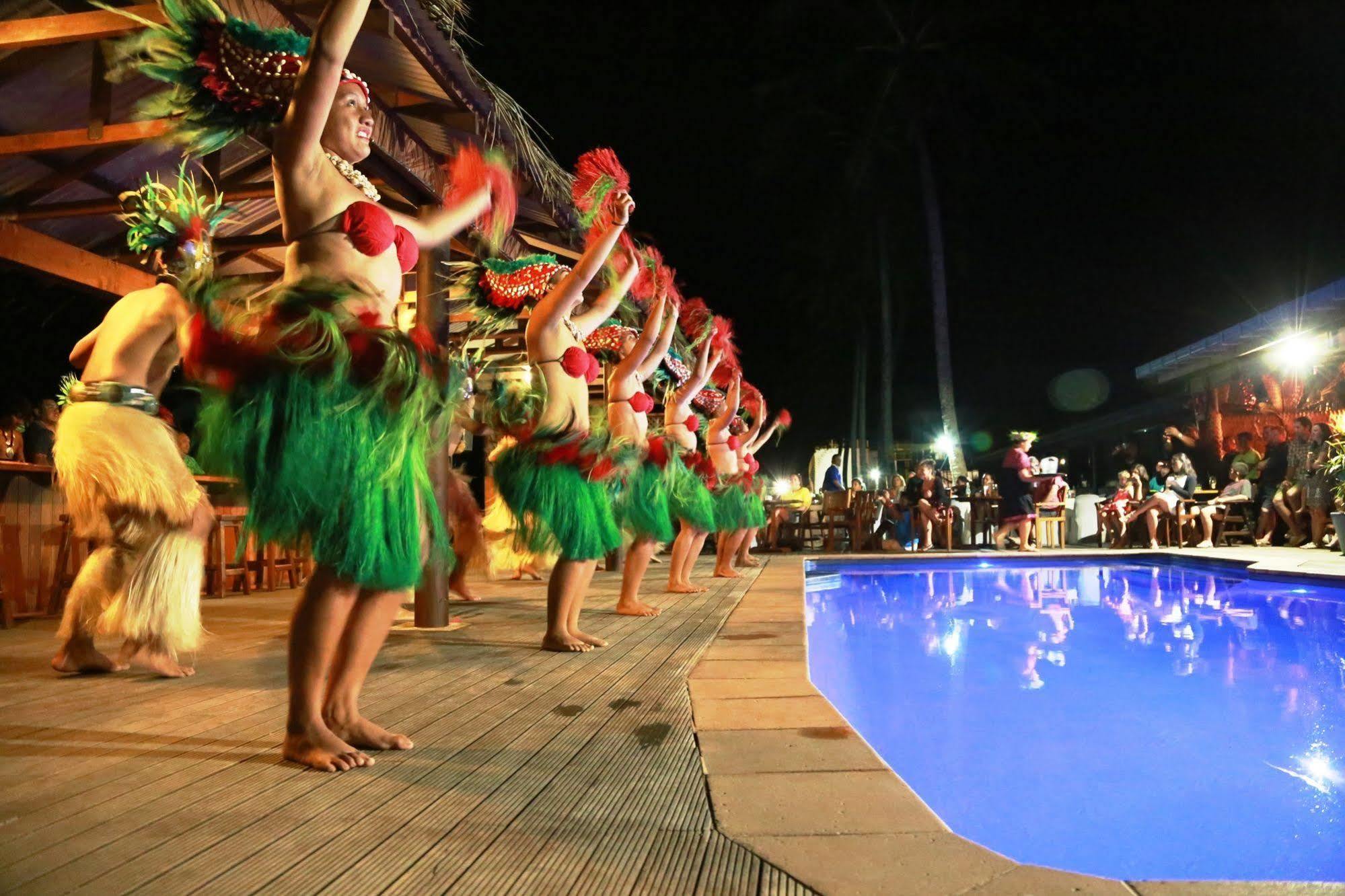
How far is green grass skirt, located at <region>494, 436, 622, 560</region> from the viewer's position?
3.43 metres

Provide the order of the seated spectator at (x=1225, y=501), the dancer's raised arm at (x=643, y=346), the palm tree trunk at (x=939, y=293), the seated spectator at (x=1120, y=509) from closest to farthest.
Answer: the dancer's raised arm at (x=643, y=346) → the seated spectator at (x=1225, y=501) → the seated spectator at (x=1120, y=509) → the palm tree trunk at (x=939, y=293)

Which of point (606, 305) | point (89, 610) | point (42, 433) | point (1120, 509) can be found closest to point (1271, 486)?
point (1120, 509)

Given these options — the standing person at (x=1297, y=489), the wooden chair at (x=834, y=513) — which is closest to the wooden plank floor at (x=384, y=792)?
the wooden chair at (x=834, y=513)

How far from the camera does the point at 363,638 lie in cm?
201

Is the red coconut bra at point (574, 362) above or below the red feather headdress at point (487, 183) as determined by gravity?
below

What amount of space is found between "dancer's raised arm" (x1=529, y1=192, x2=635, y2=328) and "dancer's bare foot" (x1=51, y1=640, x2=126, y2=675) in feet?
6.84

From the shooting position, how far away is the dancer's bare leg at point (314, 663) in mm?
1867

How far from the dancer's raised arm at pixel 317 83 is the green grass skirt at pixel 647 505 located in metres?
2.65

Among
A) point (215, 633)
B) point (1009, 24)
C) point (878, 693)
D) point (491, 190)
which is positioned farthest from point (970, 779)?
point (1009, 24)

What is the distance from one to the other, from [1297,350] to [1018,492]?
551 cm

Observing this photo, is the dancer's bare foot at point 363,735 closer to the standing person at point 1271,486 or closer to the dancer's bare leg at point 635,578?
the dancer's bare leg at point 635,578

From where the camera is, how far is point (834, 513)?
12828 millimetres

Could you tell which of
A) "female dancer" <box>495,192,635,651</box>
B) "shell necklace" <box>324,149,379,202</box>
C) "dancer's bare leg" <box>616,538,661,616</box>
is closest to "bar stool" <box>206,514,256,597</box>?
"dancer's bare leg" <box>616,538,661,616</box>

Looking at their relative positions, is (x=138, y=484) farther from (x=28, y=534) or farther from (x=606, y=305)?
(x=28, y=534)
